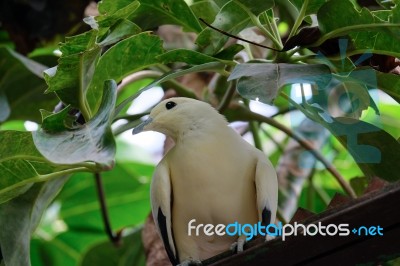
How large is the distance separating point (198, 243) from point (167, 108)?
20cm

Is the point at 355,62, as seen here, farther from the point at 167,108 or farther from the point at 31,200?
the point at 31,200

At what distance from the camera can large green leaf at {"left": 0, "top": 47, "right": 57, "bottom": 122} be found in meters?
1.56

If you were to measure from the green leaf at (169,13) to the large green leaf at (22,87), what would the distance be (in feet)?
1.20

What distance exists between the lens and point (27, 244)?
115 cm

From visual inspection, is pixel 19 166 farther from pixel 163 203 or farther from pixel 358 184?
pixel 358 184

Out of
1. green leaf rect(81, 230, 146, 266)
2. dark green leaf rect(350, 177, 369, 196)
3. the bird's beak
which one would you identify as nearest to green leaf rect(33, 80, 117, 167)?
the bird's beak

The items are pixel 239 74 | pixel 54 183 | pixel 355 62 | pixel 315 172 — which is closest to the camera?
pixel 239 74

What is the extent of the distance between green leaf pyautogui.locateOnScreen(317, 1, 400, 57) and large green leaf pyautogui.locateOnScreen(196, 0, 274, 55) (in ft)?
0.27

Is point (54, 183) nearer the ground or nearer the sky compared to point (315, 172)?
nearer the sky

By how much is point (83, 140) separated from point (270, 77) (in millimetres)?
245

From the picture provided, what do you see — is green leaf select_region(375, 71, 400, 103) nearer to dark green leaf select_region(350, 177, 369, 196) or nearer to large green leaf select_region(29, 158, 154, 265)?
dark green leaf select_region(350, 177, 369, 196)

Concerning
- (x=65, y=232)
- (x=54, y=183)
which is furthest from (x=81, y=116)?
(x=65, y=232)

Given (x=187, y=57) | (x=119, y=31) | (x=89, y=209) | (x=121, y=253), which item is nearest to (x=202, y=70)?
(x=187, y=57)

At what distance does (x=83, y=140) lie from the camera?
952 mm
